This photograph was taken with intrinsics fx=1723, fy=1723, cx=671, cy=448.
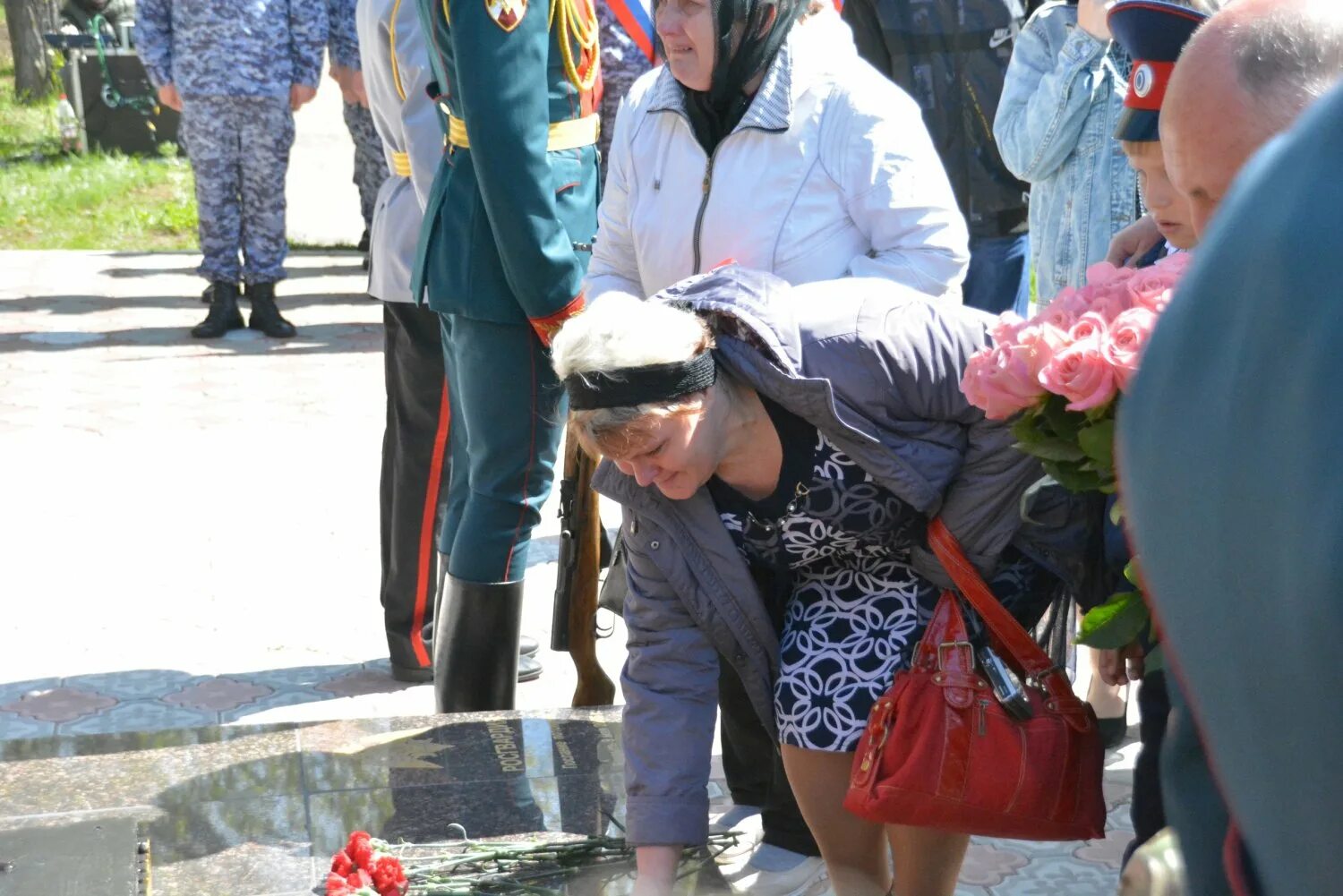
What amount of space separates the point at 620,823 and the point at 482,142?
51.7 inches

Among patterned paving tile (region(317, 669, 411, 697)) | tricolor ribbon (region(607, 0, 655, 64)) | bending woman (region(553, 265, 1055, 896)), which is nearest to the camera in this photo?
bending woman (region(553, 265, 1055, 896))

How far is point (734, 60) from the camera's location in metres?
2.99

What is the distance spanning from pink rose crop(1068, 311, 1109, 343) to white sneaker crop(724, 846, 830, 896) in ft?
4.30

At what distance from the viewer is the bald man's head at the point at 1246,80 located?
1651 mm

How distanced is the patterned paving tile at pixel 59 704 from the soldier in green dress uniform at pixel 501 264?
1.03 m

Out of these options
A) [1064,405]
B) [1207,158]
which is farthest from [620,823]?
[1207,158]

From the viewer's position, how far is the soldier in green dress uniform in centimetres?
329

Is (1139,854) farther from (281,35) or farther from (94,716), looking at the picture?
(281,35)

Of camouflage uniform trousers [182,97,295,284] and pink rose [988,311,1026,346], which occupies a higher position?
pink rose [988,311,1026,346]

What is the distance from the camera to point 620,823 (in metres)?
3.20

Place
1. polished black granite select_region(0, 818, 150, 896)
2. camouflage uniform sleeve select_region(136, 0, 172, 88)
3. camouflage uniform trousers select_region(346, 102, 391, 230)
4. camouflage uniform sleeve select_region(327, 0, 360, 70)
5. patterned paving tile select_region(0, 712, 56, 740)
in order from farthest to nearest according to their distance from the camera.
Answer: camouflage uniform trousers select_region(346, 102, 391, 230) → camouflage uniform sleeve select_region(327, 0, 360, 70) → camouflage uniform sleeve select_region(136, 0, 172, 88) → patterned paving tile select_region(0, 712, 56, 740) → polished black granite select_region(0, 818, 150, 896)

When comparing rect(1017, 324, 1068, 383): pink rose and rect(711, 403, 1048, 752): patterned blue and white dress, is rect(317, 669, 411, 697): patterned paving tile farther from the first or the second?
rect(1017, 324, 1068, 383): pink rose

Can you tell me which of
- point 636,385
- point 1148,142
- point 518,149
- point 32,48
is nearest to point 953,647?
point 636,385

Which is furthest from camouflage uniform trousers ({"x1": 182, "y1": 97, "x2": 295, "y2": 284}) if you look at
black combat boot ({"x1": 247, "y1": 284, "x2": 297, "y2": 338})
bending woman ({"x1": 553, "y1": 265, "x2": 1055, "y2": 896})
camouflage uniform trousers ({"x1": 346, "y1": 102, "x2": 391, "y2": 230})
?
bending woman ({"x1": 553, "y1": 265, "x2": 1055, "y2": 896})
